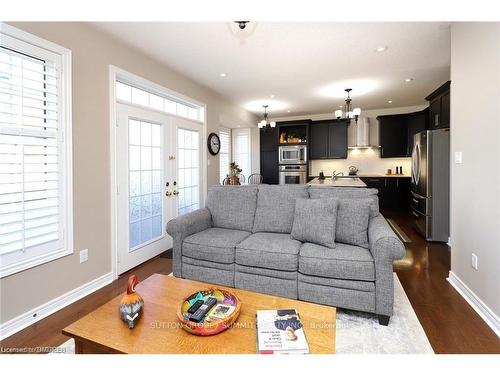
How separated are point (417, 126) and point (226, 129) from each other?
16.0 feet

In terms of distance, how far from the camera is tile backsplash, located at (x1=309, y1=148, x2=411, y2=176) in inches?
268

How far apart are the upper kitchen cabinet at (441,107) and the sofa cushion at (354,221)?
2763 millimetres

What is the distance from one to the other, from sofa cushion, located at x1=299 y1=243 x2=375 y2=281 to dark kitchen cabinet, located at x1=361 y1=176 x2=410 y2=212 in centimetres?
491

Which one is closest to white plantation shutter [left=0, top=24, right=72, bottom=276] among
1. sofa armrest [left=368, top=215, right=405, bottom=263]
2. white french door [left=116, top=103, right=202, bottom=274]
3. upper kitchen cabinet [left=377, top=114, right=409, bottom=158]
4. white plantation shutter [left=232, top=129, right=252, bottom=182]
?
white french door [left=116, top=103, right=202, bottom=274]

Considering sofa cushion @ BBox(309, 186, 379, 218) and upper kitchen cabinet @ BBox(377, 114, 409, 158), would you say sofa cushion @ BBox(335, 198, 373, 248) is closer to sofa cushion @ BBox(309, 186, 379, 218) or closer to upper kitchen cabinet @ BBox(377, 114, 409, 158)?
sofa cushion @ BBox(309, 186, 379, 218)

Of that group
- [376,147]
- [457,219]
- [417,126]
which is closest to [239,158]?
[376,147]

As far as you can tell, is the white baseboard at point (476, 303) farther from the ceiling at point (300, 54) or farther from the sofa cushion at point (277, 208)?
the ceiling at point (300, 54)

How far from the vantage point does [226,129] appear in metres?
7.39

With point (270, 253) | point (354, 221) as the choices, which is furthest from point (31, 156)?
point (354, 221)

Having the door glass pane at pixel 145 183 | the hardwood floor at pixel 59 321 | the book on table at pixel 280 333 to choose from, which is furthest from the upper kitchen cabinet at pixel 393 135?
the book on table at pixel 280 333

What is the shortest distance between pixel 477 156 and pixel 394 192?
459 centimetres

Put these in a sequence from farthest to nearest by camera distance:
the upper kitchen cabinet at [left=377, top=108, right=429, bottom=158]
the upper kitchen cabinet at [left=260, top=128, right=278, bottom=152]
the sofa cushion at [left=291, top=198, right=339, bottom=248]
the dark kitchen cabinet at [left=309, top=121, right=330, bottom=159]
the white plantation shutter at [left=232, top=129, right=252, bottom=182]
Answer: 1. the white plantation shutter at [left=232, top=129, right=252, bottom=182]
2. the upper kitchen cabinet at [left=260, top=128, right=278, bottom=152]
3. the dark kitchen cabinet at [left=309, top=121, right=330, bottom=159]
4. the upper kitchen cabinet at [left=377, top=108, right=429, bottom=158]
5. the sofa cushion at [left=291, top=198, right=339, bottom=248]

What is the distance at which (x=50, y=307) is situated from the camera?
2.14m
